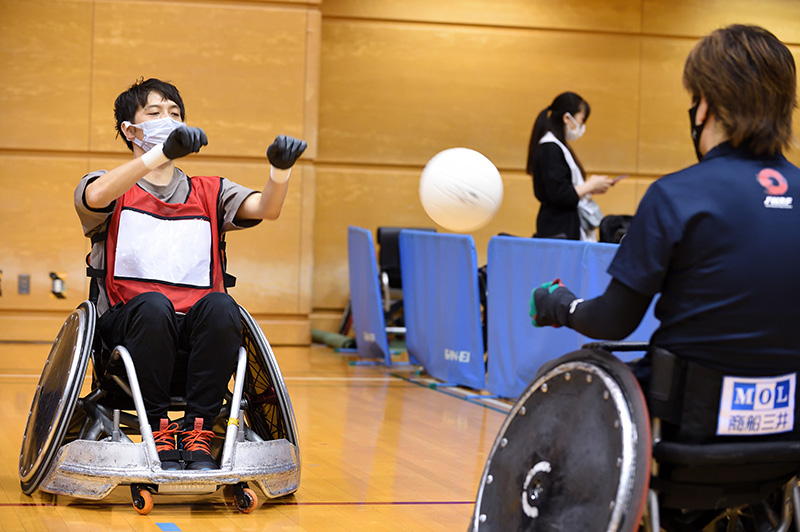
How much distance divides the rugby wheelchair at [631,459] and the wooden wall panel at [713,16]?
6581mm

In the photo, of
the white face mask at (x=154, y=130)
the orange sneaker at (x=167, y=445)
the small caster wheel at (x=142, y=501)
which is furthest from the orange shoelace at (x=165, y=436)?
the white face mask at (x=154, y=130)

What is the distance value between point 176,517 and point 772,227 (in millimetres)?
1701

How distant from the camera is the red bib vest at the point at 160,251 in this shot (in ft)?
9.72

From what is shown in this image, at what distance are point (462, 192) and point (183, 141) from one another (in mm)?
1787

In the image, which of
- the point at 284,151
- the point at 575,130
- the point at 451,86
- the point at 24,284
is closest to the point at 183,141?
the point at 284,151

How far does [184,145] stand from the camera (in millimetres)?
2699

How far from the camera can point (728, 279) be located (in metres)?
1.81

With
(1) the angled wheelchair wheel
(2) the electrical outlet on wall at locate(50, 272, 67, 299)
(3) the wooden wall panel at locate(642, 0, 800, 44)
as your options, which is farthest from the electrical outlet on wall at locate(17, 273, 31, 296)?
(1) the angled wheelchair wheel

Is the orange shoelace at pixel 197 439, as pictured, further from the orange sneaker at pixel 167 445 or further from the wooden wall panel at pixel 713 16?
the wooden wall panel at pixel 713 16

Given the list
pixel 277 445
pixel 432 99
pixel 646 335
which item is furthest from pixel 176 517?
pixel 432 99

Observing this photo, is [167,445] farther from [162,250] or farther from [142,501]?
[162,250]

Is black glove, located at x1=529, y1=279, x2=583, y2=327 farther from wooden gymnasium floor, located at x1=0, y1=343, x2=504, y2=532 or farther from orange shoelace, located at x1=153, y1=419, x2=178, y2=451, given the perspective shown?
orange shoelace, located at x1=153, y1=419, x2=178, y2=451

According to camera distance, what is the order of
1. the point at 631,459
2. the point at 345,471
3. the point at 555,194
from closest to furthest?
the point at 631,459 < the point at 345,471 < the point at 555,194

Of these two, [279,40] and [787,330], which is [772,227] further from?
[279,40]
